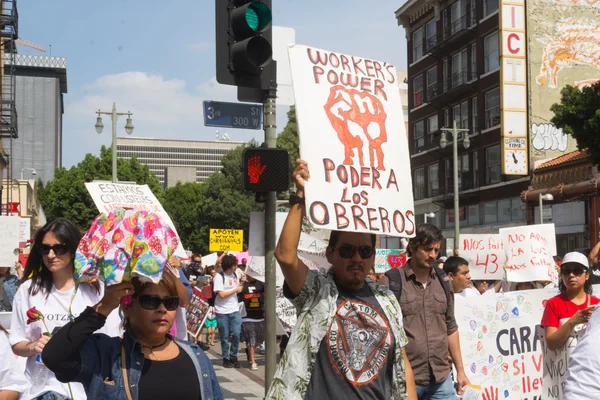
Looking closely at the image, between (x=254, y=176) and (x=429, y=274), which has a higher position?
(x=254, y=176)

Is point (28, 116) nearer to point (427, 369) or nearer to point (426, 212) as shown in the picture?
point (426, 212)

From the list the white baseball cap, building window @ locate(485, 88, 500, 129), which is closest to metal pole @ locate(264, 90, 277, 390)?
the white baseball cap

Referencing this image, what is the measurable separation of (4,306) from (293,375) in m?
7.45

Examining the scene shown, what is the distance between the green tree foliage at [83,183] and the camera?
198 feet

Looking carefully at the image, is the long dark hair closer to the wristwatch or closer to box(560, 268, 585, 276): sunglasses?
the wristwatch

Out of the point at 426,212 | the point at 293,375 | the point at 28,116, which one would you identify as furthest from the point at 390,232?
the point at 28,116

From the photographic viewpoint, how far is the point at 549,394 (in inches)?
301

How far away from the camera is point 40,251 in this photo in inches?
196

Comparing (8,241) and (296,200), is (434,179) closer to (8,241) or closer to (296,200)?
(8,241)

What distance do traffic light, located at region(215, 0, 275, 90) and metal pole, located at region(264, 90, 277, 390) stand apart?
1.20ft

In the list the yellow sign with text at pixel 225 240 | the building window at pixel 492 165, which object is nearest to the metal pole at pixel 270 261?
the yellow sign with text at pixel 225 240

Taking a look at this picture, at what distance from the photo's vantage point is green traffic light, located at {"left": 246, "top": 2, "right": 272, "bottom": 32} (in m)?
6.74

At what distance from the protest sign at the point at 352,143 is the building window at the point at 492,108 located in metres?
38.1

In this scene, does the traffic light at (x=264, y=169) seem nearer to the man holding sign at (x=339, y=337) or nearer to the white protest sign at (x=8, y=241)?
the man holding sign at (x=339, y=337)
